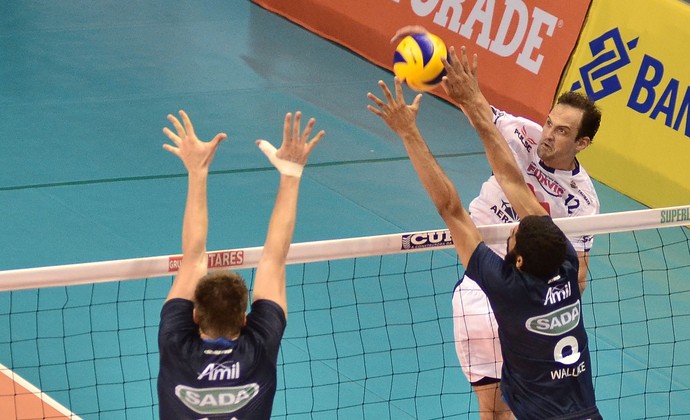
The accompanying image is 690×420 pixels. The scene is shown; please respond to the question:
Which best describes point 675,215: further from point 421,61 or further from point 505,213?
point 421,61

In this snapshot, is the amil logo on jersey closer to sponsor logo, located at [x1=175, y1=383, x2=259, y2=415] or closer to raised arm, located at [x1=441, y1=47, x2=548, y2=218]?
raised arm, located at [x1=441, y1=47, x2=548, y2=218]

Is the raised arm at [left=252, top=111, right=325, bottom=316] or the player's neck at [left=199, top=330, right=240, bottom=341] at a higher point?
the raised arm at [left=252, top=111, right=325, bottom=316]

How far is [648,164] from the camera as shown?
1197cm

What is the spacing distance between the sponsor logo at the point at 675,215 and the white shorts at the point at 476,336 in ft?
3.99

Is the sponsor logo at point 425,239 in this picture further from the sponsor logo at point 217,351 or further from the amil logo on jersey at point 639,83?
the amil logo on jersey at point 639,83

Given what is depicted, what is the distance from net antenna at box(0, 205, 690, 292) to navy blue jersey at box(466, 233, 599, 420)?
80 centimetres

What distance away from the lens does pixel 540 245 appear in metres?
5.86

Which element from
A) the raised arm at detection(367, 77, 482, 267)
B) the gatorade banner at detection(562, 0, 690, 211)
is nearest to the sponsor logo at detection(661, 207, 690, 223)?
the raised arm at detection(367, 77, 482, 267)

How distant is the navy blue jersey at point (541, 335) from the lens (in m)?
6.01

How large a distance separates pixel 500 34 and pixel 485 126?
7002mm

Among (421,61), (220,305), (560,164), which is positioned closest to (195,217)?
(220,305)

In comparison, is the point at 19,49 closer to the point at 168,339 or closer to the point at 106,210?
the point at 106,210

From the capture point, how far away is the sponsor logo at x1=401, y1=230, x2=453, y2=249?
694cm

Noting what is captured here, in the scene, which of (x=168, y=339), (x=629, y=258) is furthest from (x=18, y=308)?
(x=629, y=258)
